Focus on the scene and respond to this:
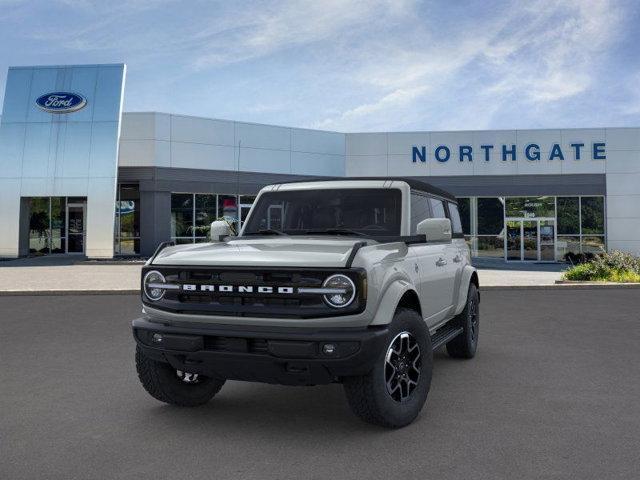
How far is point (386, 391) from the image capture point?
14.1 feet

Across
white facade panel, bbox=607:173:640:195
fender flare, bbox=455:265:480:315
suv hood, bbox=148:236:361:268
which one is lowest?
fender flare, bbox=455:265:480:315

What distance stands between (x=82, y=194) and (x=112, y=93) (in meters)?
4.91

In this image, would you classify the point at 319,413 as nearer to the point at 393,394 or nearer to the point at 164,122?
the point at 393,394

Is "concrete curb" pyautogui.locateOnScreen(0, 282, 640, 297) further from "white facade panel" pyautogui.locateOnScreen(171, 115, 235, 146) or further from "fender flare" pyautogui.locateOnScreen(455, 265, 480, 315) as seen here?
"white facade panel" pyautogui.locateOnScreen(171, 115, 235, 146)

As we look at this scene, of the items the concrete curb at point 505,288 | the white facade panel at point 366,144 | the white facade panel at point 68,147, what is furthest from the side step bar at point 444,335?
the white facade panel at point 366,144

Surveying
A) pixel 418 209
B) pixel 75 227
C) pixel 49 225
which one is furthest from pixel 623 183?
pixel 49 225

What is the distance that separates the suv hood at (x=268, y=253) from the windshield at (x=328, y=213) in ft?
1.48

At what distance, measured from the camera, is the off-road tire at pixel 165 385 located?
480 cm

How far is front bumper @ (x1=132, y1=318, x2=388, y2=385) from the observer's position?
3984 mm

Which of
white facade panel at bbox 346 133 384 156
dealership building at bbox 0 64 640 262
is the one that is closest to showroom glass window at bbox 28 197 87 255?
dealership building at bbox 0 64 640 262

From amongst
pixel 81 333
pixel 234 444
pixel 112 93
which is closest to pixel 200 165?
pixel 112 93

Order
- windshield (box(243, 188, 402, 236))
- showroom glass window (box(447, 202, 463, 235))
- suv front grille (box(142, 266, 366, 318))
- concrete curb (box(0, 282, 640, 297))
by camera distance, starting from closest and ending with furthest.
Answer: suv front grille (box(142, 266, 366, 318))
windshield (box(243, 188, 402, 236))
showroom glass window (box(447, 202, 463, 235))
concrete curb (box(0, 282, 640, 297))

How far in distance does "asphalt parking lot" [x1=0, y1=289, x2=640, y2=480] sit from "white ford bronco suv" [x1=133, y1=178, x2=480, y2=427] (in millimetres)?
350

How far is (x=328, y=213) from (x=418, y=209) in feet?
2.88
